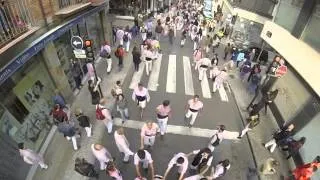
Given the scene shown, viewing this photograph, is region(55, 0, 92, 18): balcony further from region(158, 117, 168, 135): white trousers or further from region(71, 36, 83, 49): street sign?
region(158, 117, 168, 135): white trousers

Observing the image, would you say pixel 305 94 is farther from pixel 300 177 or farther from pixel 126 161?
pixel 126 161

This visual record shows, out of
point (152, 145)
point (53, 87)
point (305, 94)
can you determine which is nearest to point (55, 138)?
point (53, 87)

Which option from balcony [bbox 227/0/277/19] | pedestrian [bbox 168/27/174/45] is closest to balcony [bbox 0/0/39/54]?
pedestrian [bbox 168/27/174/45]

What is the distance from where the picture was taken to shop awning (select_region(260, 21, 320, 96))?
937 centimetres

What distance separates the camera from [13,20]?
8.20 m

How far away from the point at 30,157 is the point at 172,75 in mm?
9580

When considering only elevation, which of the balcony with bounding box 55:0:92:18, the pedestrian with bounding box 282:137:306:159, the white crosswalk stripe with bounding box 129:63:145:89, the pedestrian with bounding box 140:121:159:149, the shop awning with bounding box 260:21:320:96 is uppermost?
the balcony with bounding box 55:0:92:18

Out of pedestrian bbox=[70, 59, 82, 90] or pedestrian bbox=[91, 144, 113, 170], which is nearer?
pedestrian bbox=[91, 144, 113, 170]

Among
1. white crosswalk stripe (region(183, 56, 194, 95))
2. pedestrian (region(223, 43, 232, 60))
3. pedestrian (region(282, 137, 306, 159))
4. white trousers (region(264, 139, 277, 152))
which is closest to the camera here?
pedestrian (region(282, 137, 306, 159))

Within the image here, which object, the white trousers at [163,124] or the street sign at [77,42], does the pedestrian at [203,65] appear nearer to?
the white trousers at [163,124]

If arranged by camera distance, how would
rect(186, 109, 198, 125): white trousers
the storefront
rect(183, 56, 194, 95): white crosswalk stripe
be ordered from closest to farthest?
the storefront
rect(186, 109, 198, 125): white trousers
rect(183, 56, 194, 95): white crosswalk stripe

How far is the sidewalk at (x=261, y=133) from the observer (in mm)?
9602

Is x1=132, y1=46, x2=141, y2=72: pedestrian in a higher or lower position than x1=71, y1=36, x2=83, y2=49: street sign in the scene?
lower

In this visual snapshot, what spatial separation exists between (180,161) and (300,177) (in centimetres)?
420
